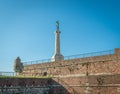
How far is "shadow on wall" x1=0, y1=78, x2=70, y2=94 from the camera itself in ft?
89.5

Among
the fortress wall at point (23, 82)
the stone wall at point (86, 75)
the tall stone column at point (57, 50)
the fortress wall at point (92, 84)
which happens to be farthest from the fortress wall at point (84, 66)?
the tall stone column at point (57, 50)

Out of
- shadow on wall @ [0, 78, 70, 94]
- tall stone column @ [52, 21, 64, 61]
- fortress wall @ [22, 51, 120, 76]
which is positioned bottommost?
shadow on wall @ [0, 78, 70, 94]

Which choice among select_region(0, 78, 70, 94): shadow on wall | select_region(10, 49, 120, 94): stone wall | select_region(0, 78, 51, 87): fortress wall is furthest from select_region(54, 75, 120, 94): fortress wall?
select_region(0, 78, 51, 87): fortress wall

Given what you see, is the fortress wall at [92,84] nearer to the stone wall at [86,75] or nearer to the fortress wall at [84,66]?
the stone wall at [86,75]

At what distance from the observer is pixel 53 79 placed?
1244 inches

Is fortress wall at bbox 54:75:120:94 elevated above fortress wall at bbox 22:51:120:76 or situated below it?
below

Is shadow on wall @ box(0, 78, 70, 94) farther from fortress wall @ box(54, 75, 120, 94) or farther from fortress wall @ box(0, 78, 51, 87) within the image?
fortress wall @ box(54, 75, 120, 94)

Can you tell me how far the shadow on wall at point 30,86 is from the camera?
27.3 metres

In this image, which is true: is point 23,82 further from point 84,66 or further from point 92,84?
point 92,84

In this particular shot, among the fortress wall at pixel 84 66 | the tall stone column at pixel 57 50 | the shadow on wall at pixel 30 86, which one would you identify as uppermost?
the tall stone column at pixel 57 50

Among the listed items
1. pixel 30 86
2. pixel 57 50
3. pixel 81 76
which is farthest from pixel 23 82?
pixel 57 50

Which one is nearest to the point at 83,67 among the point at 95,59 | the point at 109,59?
the point at 95,59

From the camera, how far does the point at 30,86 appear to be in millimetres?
29281

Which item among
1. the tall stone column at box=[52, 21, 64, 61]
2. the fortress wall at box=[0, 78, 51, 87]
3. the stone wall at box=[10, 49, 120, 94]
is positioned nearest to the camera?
the stone wall at box=[10, 49, 120, 94]
